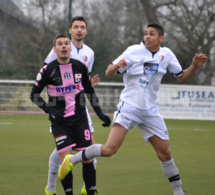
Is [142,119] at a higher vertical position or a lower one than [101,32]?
lower

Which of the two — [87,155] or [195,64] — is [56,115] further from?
[195,64]

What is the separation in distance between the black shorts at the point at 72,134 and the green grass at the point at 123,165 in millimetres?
948

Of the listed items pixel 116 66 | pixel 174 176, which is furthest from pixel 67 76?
pixel 174 176

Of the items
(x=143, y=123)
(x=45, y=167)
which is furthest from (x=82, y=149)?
(x=45, y=167)

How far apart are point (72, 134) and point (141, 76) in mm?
1041

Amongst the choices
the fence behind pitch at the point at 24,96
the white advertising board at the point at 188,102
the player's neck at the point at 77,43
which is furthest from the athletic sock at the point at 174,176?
the fence behind pitch at the point at 24,96

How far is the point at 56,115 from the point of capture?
5988mm

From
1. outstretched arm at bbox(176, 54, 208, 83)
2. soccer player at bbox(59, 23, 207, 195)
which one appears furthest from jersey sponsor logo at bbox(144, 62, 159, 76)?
outstretched arm at bbox(176, 54, 208, 83)

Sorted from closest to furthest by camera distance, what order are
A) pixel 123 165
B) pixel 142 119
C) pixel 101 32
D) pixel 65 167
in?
pixel 65 167 → pixel 142 119 → pixel 123 165 → pixel 101 32

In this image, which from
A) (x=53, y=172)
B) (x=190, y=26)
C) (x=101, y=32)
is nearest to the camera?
(x=53, y=172)

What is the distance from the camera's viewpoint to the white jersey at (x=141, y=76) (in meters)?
6.16

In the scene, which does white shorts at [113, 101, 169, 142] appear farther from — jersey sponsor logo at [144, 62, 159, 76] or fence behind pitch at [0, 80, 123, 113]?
fence behind pitch at [0, 80, 123, 113]

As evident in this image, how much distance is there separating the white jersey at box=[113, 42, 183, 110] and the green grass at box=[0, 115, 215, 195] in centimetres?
135

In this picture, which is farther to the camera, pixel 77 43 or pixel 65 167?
pixel 77 43
